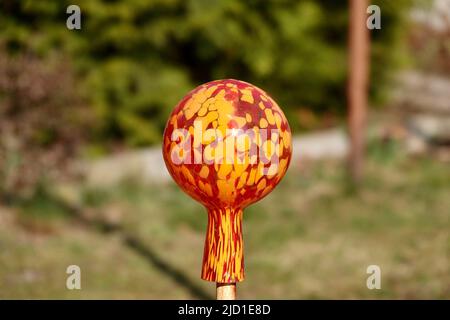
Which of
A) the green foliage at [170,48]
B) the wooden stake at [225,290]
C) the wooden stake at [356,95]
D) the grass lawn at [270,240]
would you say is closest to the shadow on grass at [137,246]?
the grass lawn at [270,240]

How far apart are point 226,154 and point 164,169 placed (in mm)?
5130

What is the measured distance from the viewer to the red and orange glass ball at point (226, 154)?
2.57 metres

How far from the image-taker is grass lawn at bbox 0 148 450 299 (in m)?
5.02

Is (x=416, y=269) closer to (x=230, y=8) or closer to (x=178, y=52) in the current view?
(x=230, y=8)

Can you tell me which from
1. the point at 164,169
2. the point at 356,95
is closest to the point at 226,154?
the point at 356,95

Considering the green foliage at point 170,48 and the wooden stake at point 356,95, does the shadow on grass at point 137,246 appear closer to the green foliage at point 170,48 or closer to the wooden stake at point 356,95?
the green foliage at point 170,48

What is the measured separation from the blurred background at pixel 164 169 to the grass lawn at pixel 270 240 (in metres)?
0.02

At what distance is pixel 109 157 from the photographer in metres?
7.75

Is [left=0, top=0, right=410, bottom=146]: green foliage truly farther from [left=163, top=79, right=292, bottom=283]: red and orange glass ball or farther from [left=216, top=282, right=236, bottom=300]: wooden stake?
[left=216, top=282, right=236, bottom=300]: wooden stake

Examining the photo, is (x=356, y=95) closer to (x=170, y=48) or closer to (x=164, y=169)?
(x=164, y=169)

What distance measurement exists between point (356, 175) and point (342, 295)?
104 inches

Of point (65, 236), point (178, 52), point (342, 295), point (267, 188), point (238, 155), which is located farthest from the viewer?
point (178, 52)

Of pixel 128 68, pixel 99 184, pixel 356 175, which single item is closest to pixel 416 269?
pixel 356 175

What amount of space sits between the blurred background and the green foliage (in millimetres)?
19
